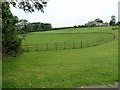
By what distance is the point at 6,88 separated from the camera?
5336 millimetres

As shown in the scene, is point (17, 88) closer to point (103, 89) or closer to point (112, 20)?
point (103, 89)

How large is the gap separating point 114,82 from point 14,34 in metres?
13.6

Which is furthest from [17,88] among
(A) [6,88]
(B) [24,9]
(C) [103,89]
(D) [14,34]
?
(D) [14,34]

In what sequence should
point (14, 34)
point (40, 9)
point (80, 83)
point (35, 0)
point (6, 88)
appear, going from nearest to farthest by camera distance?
point (6, 88) < point (80, 83) < point (35, 0) < point (40, 9) < point (14, 34)

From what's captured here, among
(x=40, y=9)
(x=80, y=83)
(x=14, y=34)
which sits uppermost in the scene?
(x=40, y=9)

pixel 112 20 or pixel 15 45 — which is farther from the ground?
pixel 112 20

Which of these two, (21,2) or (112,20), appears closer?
(21,2)

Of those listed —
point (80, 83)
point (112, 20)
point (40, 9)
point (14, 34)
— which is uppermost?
point (112, 20)

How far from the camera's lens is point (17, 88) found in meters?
5.50

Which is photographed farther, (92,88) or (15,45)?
(15,45)

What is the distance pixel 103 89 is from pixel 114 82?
1184 millimetres

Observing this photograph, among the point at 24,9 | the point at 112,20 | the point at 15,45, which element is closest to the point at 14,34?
the point at 15,45

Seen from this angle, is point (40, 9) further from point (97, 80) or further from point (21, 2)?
point (97, 80)

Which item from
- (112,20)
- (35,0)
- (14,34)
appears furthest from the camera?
(112,20)
